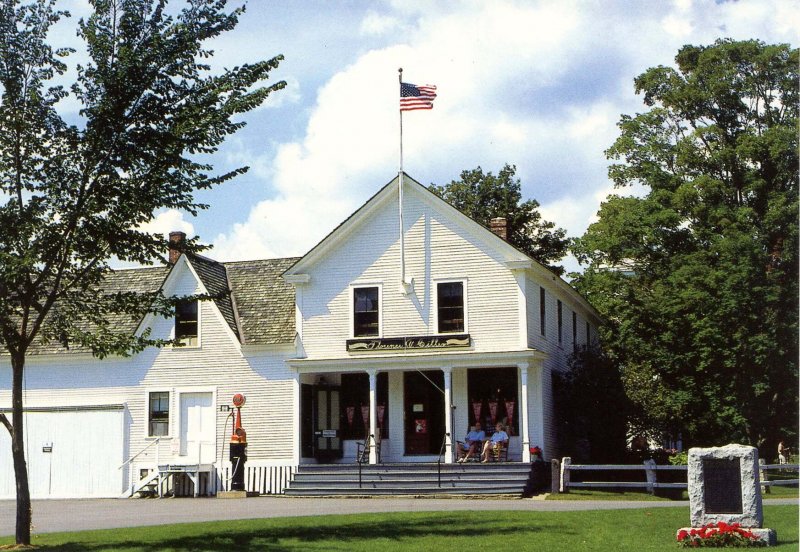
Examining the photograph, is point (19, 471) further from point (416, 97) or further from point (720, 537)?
point (416, 97)

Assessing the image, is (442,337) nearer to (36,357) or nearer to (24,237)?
(36,357)

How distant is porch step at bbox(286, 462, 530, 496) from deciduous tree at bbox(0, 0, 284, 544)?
1215 centimetres

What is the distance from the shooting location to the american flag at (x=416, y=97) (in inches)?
1254

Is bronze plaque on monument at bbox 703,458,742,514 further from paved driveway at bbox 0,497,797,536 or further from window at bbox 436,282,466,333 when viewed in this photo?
window at bbox 436,282,466,333

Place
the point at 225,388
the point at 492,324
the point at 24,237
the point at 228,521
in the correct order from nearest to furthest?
the point at 24,237 → the point at 228,521 → the point at 492,324 → the point at 225,388

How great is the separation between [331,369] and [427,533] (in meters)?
15.4

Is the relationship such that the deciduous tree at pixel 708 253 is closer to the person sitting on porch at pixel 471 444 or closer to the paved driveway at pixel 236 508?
the person sitting on porch at pixel 471 444

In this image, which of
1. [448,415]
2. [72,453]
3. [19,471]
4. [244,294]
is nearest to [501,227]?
[448,415]

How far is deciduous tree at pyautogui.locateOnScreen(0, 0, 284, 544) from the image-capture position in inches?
703

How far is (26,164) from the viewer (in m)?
18.1

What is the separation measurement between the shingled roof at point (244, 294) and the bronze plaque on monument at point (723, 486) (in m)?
18.9

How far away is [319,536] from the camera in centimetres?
1747

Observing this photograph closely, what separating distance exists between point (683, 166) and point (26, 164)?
97.4 ft

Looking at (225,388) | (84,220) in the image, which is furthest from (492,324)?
(84,220)
